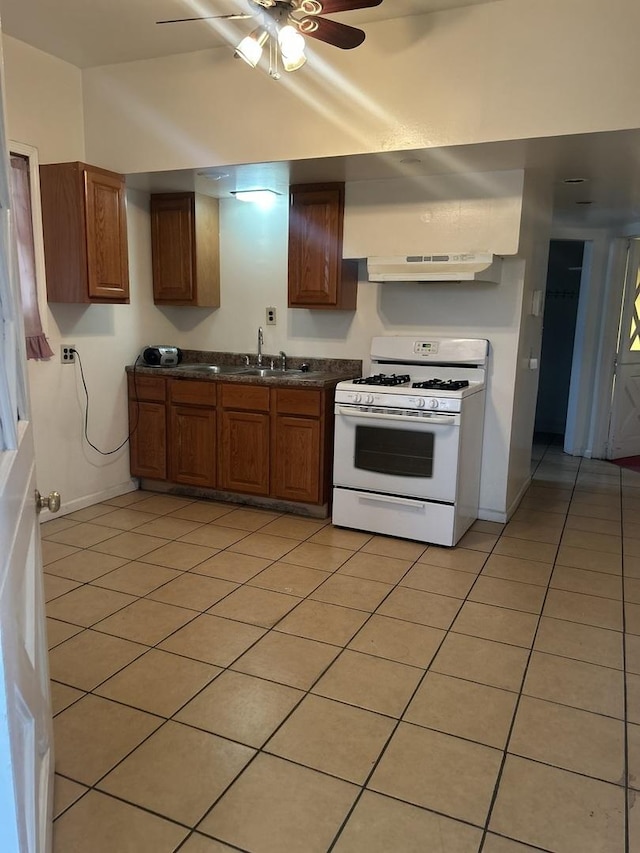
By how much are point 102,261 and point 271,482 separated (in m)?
1.72

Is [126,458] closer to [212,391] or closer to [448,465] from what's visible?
[212,391]

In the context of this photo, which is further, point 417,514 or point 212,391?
point 212,391

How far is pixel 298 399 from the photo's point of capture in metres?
3.87

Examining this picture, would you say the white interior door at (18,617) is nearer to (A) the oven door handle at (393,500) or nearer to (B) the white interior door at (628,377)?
(A) the oven door handle at (393,500)

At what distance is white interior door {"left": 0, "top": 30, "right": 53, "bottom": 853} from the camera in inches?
35.6

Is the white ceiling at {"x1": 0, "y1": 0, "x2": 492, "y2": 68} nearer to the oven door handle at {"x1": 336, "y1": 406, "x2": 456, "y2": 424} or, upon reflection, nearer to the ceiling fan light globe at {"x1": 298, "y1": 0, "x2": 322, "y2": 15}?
the ceiling fan light globe at {"x1": 298, "y1": 0, "x2": 322, "y2": 15}

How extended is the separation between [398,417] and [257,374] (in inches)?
54.0

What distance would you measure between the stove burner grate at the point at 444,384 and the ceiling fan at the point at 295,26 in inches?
70.2

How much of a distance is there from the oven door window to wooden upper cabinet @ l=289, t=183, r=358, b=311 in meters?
0.98

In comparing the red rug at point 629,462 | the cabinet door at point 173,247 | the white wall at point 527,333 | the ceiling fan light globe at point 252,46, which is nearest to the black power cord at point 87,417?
the cabinet door at point 173,247

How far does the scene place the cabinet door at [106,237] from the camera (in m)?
3.61

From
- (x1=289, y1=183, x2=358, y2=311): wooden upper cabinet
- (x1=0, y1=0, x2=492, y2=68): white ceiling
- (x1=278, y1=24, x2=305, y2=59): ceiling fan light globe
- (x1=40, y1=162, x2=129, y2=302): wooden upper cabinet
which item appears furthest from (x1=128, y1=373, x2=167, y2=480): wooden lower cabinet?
(x1=278, y1=24, x2=305, y2=59): ceiling fan light globe

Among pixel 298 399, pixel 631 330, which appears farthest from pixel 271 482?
pixel 631 330

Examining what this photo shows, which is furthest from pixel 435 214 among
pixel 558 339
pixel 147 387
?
pixel 558 339
